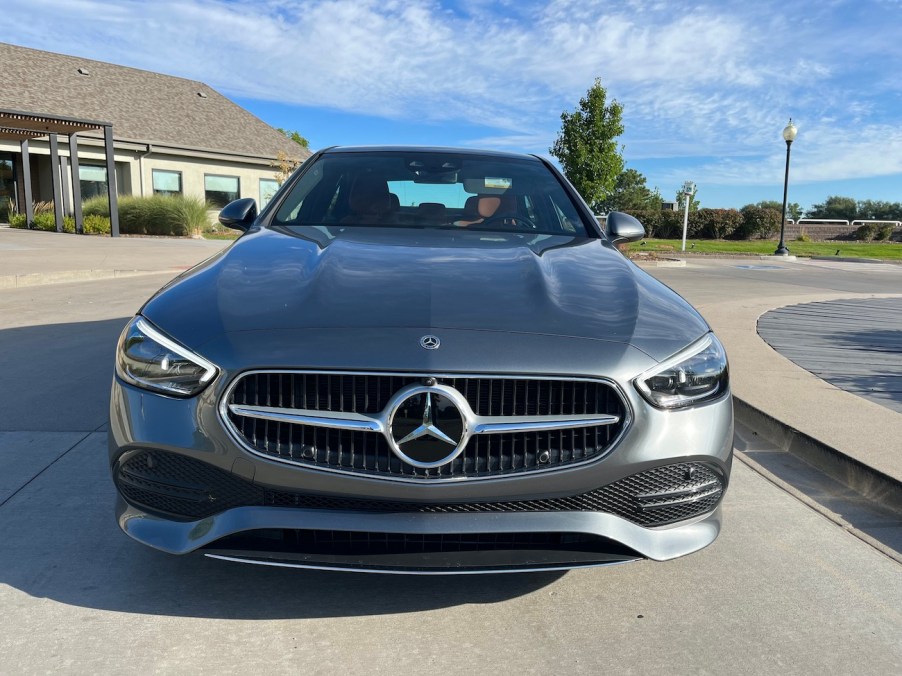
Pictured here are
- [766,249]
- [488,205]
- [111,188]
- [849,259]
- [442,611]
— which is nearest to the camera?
[442,611]

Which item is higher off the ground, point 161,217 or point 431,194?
point 431,194

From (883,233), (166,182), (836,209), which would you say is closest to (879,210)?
(836,209)

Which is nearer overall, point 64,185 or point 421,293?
point 421,293

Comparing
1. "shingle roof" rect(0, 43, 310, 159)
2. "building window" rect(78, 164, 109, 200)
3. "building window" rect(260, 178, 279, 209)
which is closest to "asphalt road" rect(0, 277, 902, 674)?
"shingle roof" rect(0, 43, 310, 159)

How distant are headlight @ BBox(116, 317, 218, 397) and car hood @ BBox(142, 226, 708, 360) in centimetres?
5

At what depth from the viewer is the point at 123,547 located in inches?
111

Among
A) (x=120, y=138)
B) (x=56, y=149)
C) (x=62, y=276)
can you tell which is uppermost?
(x=120, y=138)

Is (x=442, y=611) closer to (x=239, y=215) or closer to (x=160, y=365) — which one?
(x=160, y=365)

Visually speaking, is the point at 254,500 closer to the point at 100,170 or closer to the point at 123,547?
the point at 123,547

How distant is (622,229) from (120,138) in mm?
28029

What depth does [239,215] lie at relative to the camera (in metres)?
3.79

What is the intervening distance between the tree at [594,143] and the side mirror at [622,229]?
68.2ft

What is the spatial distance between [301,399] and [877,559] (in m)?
2.33

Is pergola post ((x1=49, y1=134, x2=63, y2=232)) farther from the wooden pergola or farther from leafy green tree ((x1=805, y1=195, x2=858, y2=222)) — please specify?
leafy green tree ((x1=805, y1=195, x2=858, y2=222))
